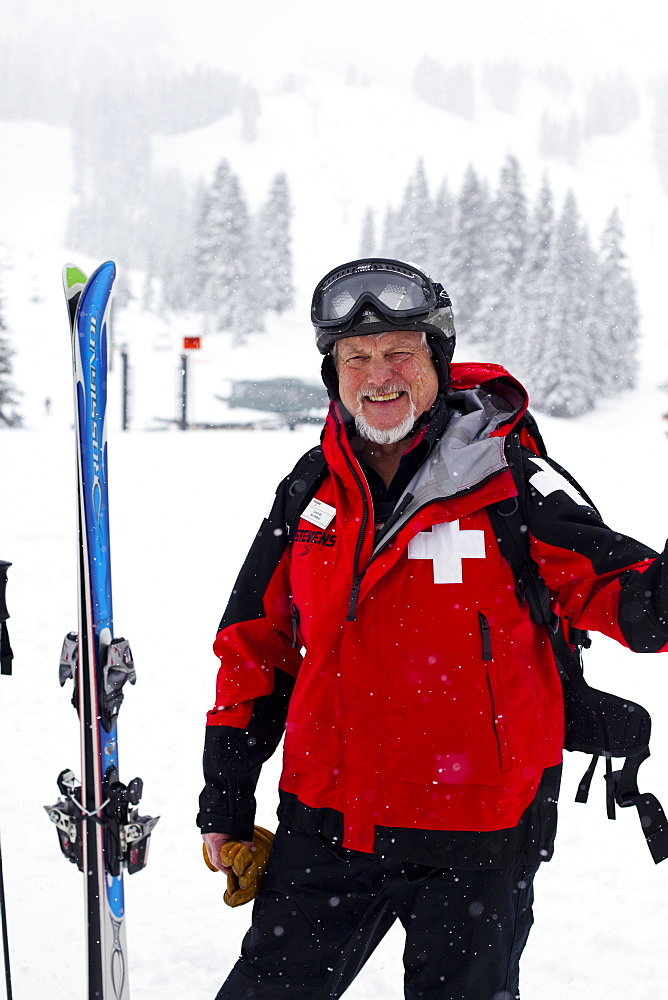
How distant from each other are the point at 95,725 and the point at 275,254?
49169 mm

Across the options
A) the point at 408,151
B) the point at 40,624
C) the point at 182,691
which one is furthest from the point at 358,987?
the point at 408,151

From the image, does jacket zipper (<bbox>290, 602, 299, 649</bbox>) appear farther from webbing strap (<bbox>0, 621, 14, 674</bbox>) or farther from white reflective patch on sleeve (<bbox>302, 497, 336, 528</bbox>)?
webbing strap (<bbox>0, 621, 14, 674</bbox>)

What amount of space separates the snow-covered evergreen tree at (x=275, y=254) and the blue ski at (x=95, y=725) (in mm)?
46799

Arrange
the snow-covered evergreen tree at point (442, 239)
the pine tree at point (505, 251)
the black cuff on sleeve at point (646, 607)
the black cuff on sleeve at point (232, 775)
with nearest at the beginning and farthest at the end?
the black cuff on sleeve at point (646, 607), the black cuff on sleeve at point (232, 775), the pine tree at point (505, 251), the snow-covered evergreen tree at point (442, 239)

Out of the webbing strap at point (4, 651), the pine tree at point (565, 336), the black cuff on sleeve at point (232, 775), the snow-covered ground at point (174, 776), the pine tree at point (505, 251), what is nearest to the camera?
the black cuff on sleeve at point (232, 775)

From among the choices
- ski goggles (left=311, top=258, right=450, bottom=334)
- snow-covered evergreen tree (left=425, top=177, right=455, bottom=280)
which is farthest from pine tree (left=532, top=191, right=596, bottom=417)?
ski goggles (left=311, top=258, right=450, bottom=334)

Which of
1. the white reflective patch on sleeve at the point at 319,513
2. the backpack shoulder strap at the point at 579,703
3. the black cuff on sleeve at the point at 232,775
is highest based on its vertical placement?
the white reflective patch on sleeve at the point at 319,513

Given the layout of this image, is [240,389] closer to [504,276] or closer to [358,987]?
[504,276]

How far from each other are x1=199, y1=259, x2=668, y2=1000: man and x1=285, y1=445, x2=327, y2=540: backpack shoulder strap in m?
0.04

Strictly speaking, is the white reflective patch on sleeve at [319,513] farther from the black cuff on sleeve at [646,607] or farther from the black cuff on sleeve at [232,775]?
the black cuff on sleeve at [646,607]

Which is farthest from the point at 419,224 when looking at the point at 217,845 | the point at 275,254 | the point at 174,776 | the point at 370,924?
the point at 370,924

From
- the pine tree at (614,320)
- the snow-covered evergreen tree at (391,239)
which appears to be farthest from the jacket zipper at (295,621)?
the snow-covered evergreen tree at (391,239)

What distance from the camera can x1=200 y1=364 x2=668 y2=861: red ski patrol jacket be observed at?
1.91 m

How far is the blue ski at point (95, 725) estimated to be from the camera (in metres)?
2.26
